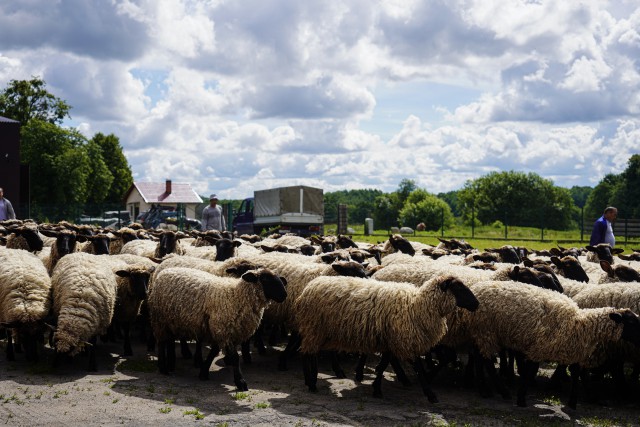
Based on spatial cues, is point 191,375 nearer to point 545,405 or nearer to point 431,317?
point 431,317

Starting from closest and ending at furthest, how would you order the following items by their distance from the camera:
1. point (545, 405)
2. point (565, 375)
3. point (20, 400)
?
point (20, 400)
point (545, 405)
point (565, 375)

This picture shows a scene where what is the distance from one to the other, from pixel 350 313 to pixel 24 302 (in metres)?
4.60

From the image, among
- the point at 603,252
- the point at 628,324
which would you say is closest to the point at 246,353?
the point at 628,324

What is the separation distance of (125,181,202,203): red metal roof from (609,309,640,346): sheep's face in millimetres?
71161

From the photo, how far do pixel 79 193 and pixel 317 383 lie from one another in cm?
6694

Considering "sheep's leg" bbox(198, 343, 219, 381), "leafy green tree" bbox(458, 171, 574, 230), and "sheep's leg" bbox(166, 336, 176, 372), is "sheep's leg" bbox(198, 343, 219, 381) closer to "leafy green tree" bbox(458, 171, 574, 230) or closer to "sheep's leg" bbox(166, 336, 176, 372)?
"sheep's leg" bbox(166, 336, 176, 372)

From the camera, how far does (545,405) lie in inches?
340

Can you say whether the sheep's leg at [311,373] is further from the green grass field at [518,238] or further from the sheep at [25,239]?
the green grass field at [518,238]

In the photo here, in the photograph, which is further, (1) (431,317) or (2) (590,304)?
(2) (590,304)

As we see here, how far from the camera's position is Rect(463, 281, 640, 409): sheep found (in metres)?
8.40

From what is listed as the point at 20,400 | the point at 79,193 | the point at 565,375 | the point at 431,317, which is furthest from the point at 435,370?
the point at 79,193

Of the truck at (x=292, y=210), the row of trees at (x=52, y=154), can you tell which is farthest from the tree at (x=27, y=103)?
the truck at (x=292, y=210)

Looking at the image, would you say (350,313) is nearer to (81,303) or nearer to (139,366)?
(139,366)

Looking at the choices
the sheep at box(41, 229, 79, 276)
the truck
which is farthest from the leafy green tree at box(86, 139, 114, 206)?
the sheep at box(41, 229, 79, 276)
